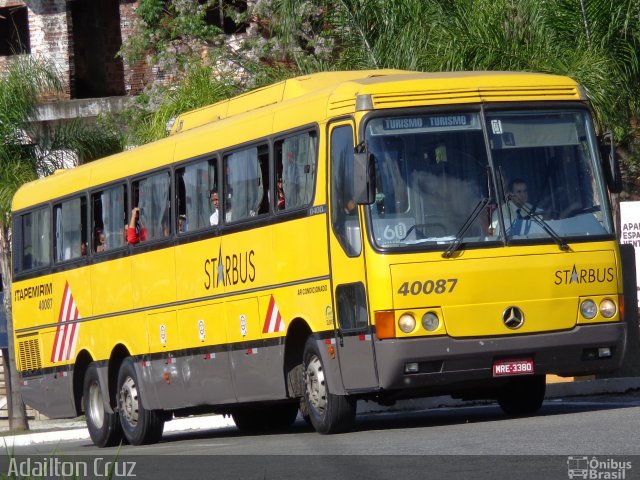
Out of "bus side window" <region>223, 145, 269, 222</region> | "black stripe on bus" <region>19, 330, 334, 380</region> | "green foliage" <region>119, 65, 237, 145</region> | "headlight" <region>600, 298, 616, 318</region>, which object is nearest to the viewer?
"headlight" <region>600, 298, 616, 318</region>

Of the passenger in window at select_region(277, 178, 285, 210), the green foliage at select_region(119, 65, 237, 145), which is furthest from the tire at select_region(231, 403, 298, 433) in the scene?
the green foliage at select_region(119, 65, 237, 145)

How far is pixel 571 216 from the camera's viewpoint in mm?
14109

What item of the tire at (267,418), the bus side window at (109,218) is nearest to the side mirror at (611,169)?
the tire at (267,418)

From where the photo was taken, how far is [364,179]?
13.4 meters

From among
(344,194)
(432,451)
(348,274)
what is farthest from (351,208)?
(432,451)

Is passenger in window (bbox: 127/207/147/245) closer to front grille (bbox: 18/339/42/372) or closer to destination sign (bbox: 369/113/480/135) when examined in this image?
front grille (bbox: 18/339/42/372)

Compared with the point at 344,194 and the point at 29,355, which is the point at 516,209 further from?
the point at 29,355

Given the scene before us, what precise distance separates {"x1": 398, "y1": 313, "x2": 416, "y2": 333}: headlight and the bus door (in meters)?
0.28

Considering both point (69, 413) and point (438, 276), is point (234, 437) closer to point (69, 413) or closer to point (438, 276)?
point (69, 413)

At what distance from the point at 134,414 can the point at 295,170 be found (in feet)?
15.5

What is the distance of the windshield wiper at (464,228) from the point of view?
1360cm

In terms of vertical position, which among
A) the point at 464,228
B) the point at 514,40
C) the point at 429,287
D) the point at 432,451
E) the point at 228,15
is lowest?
the point at 432,451

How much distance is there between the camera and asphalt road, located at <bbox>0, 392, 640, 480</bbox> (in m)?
10.2
